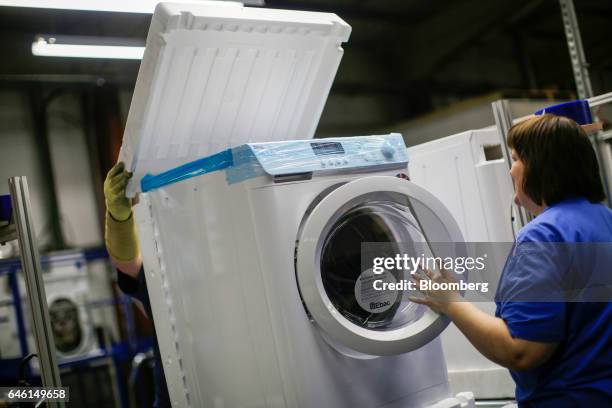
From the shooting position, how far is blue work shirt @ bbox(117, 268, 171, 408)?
7.63ft

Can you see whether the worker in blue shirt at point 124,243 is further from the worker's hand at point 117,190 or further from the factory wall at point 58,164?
A: the factory wall at point 58,164

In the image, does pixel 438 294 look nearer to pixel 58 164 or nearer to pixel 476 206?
pixel 476 206

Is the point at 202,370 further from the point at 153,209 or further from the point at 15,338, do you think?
the point at 15,338

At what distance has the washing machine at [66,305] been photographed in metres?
5.79

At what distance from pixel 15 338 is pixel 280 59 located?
447 centimetres

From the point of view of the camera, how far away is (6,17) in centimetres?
599

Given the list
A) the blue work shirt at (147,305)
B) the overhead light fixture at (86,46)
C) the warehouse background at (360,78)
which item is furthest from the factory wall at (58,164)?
the blue work shirt at (147,305)

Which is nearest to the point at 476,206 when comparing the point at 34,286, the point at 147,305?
the point at 147,305

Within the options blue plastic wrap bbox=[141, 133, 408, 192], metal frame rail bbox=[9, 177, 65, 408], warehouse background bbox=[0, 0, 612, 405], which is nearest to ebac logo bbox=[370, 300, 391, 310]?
blue plastic wrap bbox=[141, 133, 408, 192]

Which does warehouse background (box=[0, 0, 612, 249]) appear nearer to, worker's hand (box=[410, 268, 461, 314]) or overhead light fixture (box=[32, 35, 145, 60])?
overhead light fixture (box=[32, 35, 145, 60])

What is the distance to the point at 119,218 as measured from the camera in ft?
7.27

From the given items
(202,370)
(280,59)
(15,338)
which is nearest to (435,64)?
(15,338)

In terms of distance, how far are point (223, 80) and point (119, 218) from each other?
0.59 meters

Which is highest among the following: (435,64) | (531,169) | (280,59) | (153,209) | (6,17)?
(6,17)
